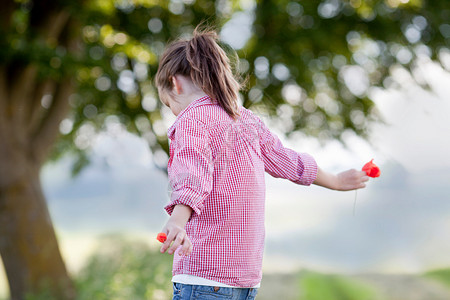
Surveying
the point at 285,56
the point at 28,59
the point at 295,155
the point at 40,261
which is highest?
the point at 285,56

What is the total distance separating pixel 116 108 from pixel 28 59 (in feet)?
7.22

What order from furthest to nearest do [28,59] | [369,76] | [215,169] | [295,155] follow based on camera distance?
[369,76] → [28,59] → [295,155] → [215,169]

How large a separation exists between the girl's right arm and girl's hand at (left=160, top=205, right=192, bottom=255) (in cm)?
64

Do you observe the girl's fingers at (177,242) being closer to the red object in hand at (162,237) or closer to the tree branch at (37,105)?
the red object in hand at (162,237)

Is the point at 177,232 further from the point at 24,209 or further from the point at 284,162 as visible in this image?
the point at 24,209

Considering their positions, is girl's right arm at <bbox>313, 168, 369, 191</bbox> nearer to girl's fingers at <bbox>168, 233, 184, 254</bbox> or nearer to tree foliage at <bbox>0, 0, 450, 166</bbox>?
girl's fingers at <bbox>168, 233, 184, 254</bbox>

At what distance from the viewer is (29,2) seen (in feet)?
21.4

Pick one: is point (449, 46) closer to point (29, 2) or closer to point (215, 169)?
point (29, 2)

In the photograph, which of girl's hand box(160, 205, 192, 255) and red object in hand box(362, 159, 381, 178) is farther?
A: red object in hand box(362, 159, 381, 178)

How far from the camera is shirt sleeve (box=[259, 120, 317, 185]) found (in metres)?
1.93

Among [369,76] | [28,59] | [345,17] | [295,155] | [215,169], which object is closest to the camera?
[215,169]

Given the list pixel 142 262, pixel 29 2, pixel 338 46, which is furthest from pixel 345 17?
pixel 142 262

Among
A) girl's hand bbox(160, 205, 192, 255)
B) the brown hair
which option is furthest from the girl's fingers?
the brown hair

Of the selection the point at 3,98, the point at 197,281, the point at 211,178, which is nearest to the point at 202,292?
the point at 197,281
